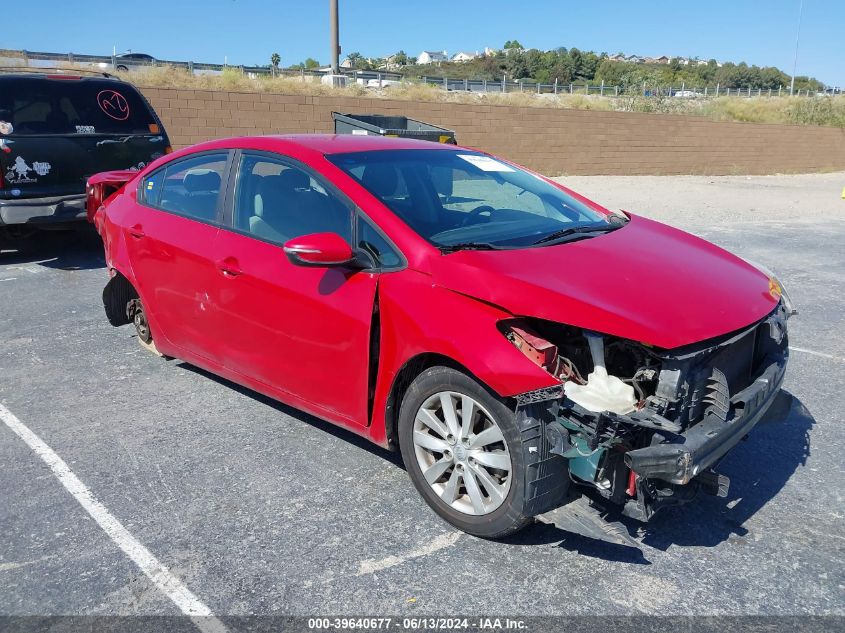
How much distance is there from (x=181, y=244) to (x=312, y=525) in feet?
6.48

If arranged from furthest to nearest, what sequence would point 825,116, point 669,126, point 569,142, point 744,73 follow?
point 744,73 < point 825,116 < point 669,126 < point 569,142

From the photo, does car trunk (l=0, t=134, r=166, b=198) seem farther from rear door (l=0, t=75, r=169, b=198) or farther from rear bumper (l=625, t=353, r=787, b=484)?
rear bumper (l=625, t=353, r=787, b=484)

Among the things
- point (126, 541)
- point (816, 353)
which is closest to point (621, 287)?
point (126, 541)

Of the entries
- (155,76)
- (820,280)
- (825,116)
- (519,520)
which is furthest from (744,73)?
(519,520)

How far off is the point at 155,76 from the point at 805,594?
2641 cm

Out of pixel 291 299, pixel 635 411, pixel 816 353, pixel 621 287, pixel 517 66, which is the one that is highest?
pixel 517 66

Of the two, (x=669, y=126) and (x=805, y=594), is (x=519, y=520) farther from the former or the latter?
(x=669, y=126)

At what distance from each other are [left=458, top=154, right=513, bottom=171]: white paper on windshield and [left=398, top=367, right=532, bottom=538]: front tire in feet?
5.90

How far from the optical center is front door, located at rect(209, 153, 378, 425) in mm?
3590

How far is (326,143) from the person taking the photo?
14.0ft

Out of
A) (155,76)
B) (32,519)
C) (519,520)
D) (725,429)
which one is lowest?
(32,519)

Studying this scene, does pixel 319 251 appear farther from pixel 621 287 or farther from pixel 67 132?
pixel 67 132

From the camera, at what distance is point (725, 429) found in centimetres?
304

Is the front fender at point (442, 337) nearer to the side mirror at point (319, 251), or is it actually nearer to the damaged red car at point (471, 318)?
the damaged red car at point (471, 318)
